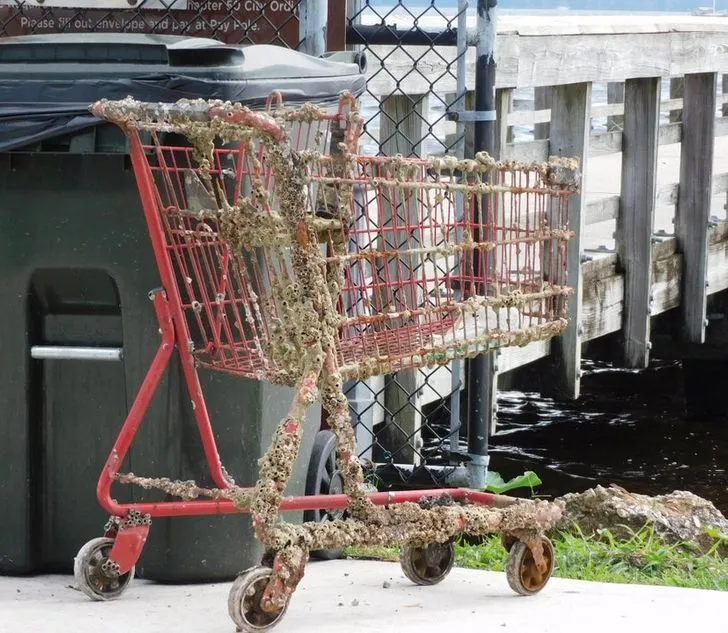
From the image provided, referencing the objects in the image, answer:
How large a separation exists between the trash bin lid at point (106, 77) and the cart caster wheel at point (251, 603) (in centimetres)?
117

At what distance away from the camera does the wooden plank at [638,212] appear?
28.3 ft

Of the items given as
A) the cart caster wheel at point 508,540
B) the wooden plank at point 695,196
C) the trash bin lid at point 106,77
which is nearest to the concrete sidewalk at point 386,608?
the cart caster wheel at point 508,540

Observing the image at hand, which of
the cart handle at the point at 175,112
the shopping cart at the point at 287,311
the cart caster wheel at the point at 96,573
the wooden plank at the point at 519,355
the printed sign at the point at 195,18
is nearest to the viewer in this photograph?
the cart handle at the point at 175,112

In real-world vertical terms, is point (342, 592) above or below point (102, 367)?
below

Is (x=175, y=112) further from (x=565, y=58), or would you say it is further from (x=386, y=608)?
(x=565, y=58)

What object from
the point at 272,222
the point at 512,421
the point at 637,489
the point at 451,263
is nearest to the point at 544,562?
the point at 272,222

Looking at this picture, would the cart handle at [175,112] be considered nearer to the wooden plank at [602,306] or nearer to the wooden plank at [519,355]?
the wooden plank at [519,355]

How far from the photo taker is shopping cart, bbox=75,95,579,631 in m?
3.29

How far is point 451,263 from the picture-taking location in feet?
21.3

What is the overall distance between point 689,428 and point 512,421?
48.4 inches

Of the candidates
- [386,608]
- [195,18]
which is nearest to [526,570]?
[386,608]

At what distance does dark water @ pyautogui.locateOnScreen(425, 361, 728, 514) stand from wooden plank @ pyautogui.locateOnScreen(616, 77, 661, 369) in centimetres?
63

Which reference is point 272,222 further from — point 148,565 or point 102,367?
point 148,565

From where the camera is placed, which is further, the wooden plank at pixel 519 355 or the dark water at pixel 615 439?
the dark water at pixel 615 439
